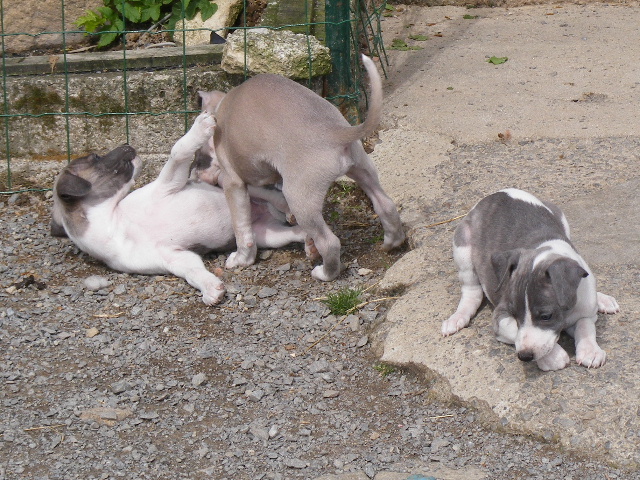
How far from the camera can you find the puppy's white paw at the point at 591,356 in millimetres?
4223

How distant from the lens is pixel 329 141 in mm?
5262

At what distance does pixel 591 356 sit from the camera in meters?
4.23

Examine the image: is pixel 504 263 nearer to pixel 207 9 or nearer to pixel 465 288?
pixel 465 288

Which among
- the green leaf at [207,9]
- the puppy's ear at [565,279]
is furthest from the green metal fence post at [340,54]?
the puppy's ear at [565,279]

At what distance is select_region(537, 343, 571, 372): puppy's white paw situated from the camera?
167 inches

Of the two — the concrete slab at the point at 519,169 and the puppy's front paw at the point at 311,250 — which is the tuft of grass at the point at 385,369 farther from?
the puppy's front paw at the point at 311,250

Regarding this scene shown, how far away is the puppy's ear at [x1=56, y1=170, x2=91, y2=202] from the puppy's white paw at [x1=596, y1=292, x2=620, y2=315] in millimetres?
3432

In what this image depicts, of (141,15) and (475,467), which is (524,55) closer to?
(141,15)

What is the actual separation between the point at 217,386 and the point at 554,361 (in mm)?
1749

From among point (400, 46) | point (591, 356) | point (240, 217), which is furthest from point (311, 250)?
point (400, 46)

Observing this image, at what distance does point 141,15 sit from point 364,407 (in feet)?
15.3

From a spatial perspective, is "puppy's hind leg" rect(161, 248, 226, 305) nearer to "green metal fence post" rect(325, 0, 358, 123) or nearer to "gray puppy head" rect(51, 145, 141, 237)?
"gray puppy head" rect(51, 145, 141, 237)

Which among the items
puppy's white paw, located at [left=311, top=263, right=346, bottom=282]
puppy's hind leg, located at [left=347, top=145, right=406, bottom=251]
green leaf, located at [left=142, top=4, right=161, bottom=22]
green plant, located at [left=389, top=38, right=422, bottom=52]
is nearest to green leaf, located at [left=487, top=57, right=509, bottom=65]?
green plant, located at [left=389, top=38, right=422, bottom=52]

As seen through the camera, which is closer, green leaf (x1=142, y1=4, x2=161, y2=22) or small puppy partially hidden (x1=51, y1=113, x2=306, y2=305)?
small puppy partially hidden (x1=51, y1=113, x2=306, y2=305)
